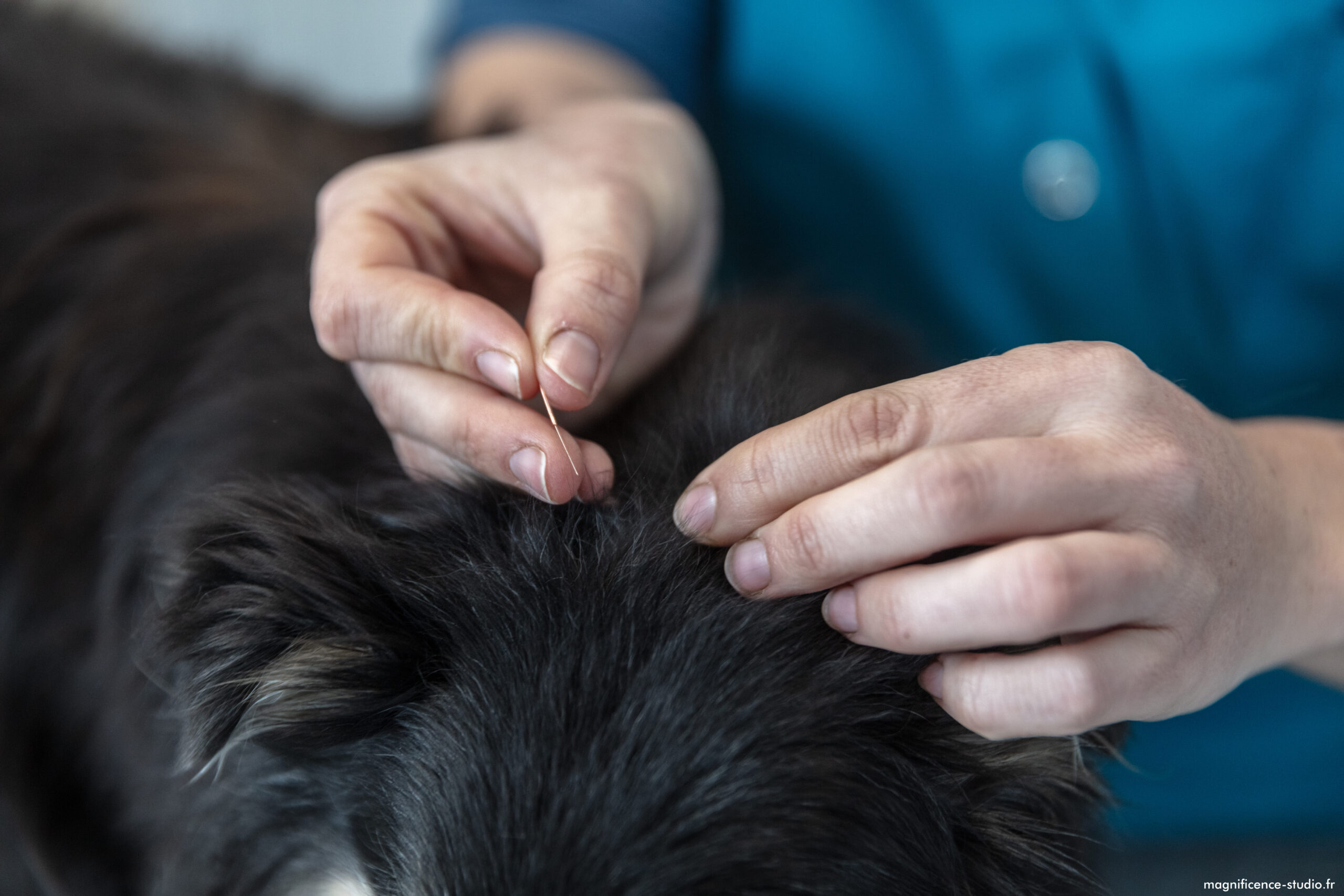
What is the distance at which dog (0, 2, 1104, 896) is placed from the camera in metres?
0.67

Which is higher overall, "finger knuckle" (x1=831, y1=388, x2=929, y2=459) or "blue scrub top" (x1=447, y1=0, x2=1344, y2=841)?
"blue scrub top" (x1=447, y1=0, x2=1344, y2=841)

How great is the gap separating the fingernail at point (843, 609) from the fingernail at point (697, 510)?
105 mm

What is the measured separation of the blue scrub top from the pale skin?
0.46m

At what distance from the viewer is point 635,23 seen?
1.60 meters

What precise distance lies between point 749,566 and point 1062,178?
3.11 ft

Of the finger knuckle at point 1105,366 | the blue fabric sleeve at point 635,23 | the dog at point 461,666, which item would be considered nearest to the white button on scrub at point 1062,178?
the dog at point 461,666

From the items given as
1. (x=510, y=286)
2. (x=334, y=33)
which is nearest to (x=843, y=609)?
(x=510, y=286)

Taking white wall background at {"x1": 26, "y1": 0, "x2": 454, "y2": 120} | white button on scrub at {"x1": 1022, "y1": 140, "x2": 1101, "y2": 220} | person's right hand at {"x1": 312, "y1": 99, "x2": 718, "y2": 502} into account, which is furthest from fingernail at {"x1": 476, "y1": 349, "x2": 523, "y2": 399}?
white wall background at {"x1": 26, "y1": 0, "x2": 454, "y2": 120}

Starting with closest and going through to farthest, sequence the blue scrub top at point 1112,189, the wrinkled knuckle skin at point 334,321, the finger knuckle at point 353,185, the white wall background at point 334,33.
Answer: the wrinkled knuckle skin at point 334,321, the finger knuckle at point 353,185, the blue scrub top at point 1112,189, the white wall background at point 334,33

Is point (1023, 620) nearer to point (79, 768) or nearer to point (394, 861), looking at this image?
point (394, 861)

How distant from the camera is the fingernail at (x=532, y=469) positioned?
74 cm

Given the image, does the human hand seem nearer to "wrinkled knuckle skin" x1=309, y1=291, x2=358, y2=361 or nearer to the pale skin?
the pale skin

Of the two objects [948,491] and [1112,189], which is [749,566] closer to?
[948,491]

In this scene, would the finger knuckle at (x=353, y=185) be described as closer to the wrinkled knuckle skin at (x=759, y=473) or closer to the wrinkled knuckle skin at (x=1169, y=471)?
the wrinkled knuckle skin at (x=759, y=473)
